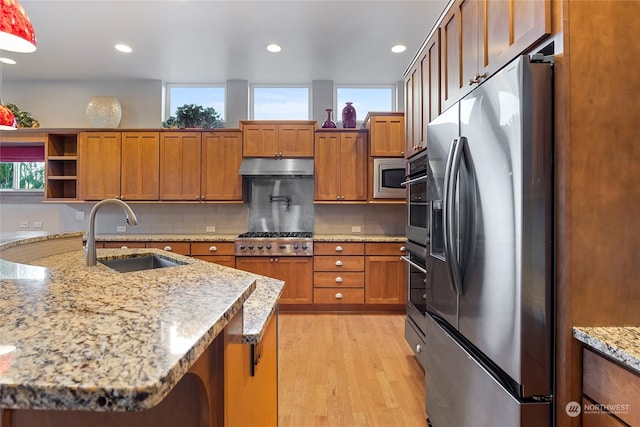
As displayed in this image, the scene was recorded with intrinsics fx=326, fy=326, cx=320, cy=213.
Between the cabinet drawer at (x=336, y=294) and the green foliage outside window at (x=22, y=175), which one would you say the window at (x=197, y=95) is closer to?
the green foliage outside window at (x=22, y=175)

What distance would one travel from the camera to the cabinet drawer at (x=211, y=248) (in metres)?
3.98

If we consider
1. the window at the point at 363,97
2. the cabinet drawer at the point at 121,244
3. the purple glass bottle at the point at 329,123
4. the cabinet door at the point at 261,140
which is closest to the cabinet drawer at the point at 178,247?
the cabinet drawer at the point at 121,244

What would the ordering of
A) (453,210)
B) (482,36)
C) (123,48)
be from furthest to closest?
(123,48) → (482,36) → (453,210)

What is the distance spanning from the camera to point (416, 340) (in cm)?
251

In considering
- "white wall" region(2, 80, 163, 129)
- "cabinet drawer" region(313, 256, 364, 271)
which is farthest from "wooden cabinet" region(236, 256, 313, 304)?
"white wall" region(2, 80, 163, 129)

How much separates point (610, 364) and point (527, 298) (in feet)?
0.84

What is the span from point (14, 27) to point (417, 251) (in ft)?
8.58

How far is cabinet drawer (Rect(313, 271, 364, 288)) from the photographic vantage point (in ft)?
12.9

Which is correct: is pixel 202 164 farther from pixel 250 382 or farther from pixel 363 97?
pixel 250 382

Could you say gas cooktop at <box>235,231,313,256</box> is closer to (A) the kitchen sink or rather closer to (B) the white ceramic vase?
(A) the kitchen sink

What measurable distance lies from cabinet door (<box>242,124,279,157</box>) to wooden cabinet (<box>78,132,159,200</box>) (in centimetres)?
120

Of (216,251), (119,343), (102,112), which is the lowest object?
(216,251)

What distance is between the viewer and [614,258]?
3.46ft
